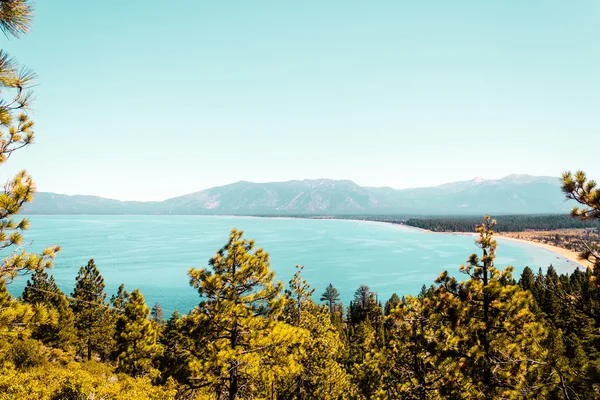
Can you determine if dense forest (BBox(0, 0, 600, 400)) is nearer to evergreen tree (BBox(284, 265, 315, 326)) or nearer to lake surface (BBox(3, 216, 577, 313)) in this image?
evergreen tree (BBox(284, 265, 315, 326))

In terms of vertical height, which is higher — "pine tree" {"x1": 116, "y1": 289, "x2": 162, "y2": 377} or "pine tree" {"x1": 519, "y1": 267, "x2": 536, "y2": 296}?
"pine tree" {"x1": 116, "y1": 289, "x2": 162, "y2": 377}

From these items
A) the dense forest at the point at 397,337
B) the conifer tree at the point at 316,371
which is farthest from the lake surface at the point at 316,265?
the dense forest at the point at 397,337

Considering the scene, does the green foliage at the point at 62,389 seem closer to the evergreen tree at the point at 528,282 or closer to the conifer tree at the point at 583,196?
the conifer tree at the point at 583,196

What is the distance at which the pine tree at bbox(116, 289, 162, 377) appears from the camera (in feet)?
78.7

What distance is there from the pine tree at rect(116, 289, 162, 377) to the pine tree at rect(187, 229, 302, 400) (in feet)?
49.3

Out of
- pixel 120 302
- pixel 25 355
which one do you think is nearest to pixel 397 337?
pixel 25 355

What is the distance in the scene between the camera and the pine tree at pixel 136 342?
24.0 metres

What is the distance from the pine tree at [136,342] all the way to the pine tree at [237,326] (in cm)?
1503

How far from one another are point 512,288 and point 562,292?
3.59 m

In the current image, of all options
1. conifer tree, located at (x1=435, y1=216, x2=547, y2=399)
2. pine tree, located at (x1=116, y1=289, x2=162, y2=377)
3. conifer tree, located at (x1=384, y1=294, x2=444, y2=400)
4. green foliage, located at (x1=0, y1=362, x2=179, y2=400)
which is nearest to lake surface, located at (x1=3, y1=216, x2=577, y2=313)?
pine tree, located at (x1=116, y1=289, x2=162, y2=377)

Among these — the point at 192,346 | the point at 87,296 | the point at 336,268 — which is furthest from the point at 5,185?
the point at 336,268

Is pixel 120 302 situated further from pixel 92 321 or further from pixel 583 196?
pixel 583 196

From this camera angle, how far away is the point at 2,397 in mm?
10695

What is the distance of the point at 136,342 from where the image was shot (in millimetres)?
24219
